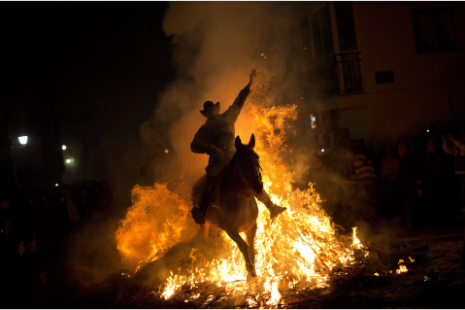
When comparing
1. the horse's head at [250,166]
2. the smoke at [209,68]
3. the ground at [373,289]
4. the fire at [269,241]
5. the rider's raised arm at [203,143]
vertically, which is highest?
the smoke at [209,68]

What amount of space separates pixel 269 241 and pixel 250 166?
214 cm

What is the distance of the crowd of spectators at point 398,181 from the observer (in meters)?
9.50

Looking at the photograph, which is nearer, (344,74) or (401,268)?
(401,268)

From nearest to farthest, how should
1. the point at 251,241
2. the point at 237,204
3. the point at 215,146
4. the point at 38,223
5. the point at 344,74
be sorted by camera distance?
the point at 237,204
the point at 251,241
the point at 215,146
the point at 38,223
the point at 344,74

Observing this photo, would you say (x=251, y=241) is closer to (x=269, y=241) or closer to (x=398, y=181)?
(x=269, y=241)

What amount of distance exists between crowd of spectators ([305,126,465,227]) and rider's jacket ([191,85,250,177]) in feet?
15.5

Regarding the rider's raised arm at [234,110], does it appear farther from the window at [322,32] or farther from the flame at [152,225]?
the window at [322,32]

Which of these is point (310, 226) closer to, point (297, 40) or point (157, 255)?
point (157, 255)

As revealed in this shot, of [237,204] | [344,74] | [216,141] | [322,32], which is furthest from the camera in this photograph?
[322,32]

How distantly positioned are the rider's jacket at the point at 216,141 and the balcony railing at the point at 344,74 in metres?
10.6

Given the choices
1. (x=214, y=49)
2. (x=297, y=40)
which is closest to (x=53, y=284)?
(x=214, y=49)

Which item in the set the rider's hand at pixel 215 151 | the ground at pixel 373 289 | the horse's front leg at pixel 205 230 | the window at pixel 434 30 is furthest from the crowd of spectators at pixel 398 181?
the window at pixel 434 30

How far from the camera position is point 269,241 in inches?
268

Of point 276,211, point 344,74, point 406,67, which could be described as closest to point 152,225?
point 276,211
